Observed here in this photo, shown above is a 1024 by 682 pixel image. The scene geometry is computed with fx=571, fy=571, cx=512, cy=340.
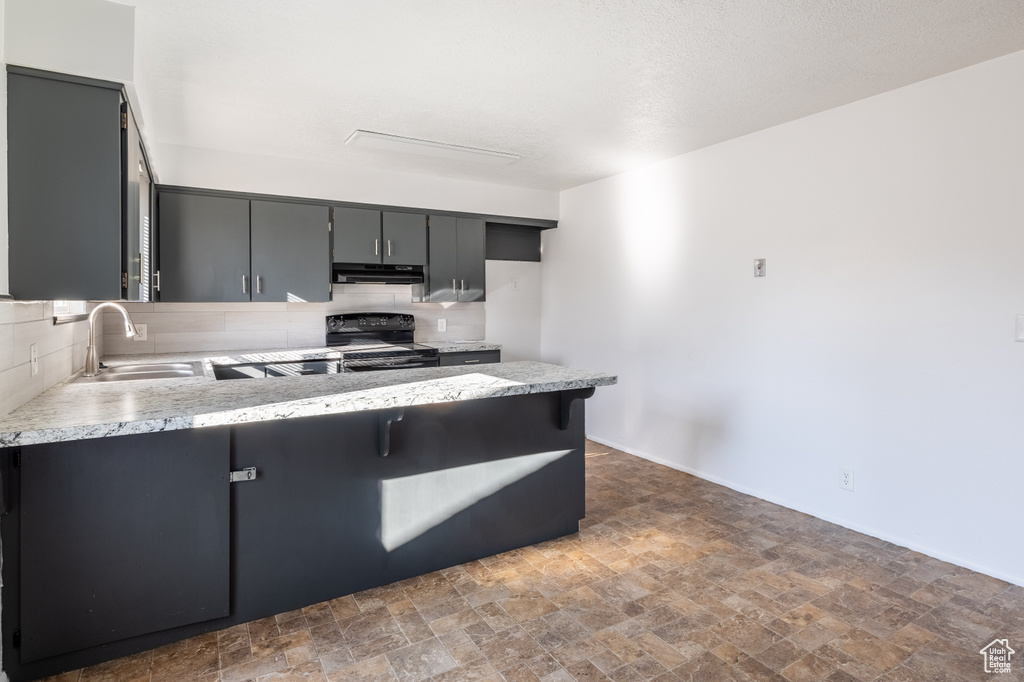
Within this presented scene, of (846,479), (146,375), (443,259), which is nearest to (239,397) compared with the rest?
(146,375)

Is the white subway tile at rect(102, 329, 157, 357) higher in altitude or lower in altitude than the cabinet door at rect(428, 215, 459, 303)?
lower

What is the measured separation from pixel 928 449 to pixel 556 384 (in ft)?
6.48

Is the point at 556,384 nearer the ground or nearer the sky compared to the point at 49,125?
nearer the ground

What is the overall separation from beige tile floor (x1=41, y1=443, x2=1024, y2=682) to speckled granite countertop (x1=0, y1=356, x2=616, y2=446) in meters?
0.86

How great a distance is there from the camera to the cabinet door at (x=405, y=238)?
471 cm

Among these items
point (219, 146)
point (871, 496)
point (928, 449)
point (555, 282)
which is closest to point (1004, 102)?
point (928, 449)

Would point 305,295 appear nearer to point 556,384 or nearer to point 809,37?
point 556,384

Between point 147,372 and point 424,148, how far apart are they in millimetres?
2240

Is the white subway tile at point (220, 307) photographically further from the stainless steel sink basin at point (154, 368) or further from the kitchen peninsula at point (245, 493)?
the kitchen peninsula at point (245, 493)

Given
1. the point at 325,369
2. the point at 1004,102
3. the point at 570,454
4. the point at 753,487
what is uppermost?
the point at 1004,102

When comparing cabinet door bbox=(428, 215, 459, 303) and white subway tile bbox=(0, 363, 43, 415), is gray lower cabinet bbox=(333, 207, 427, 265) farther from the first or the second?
white subway tile bbox=(0, 363, 43, 415)

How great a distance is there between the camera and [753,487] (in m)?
3.79

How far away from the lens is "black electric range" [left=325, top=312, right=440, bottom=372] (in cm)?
452

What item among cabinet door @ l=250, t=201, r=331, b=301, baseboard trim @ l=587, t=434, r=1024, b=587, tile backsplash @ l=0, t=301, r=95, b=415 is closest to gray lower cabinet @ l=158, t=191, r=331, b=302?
cabinet door @ l=250, t=201, r=331, b=301
